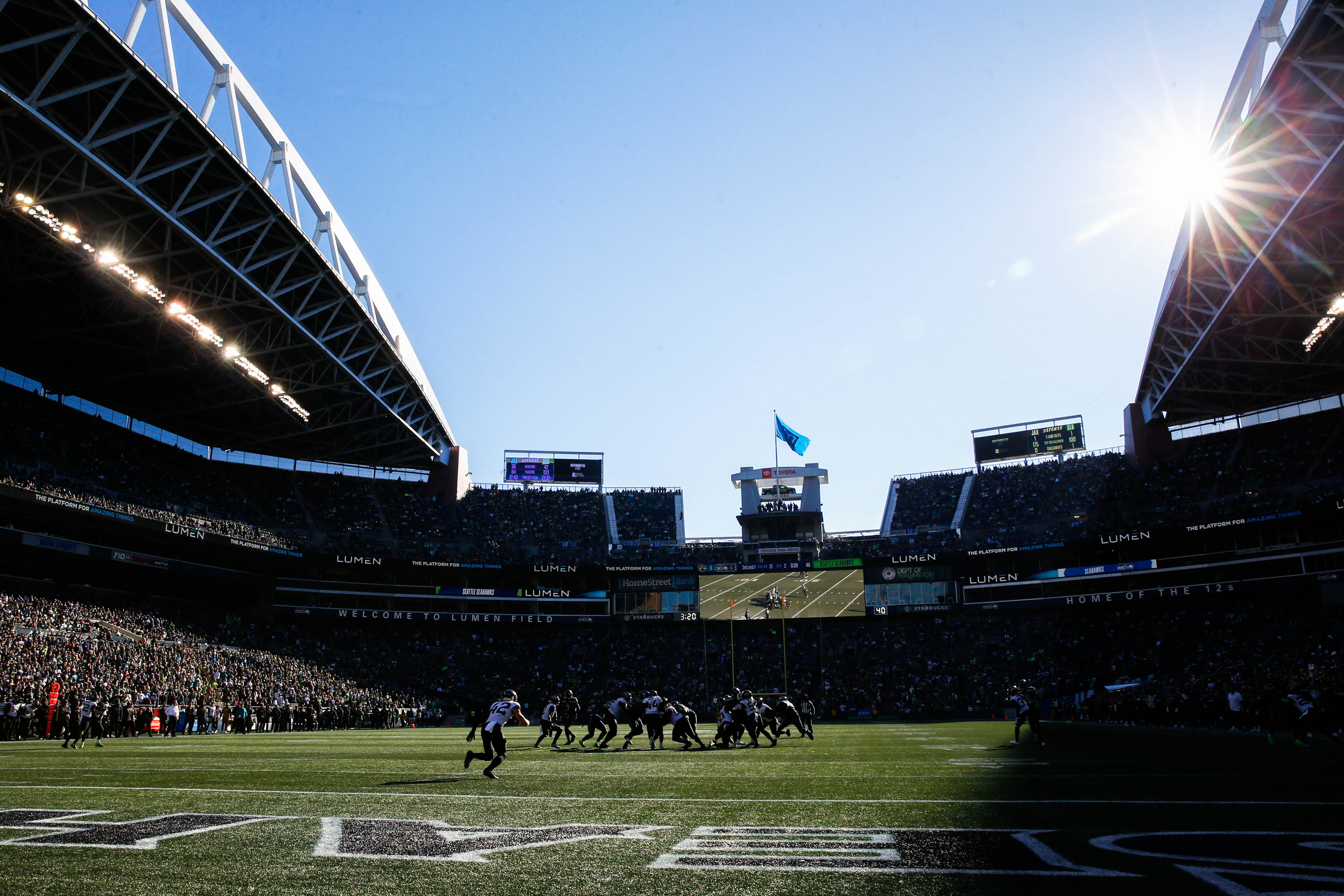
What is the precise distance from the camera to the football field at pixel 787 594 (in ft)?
196

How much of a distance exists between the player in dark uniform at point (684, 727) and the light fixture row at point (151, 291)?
2523 centimetres

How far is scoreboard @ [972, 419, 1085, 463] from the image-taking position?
6912cm

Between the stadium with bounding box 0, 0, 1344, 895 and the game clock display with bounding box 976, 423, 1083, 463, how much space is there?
0.86ft

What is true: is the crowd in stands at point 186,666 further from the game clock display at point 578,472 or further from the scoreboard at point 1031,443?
the scoreboard at point 1031,443

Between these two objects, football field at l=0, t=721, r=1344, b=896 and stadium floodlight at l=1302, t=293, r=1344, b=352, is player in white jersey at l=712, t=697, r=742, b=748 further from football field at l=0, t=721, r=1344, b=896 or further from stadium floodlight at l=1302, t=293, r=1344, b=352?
stadium floodlight at l=1302, t=293, r=1344, b=352

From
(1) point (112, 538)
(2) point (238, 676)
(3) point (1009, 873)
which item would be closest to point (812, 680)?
(2) point (238, 676)

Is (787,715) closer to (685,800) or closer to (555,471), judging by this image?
(685,800)

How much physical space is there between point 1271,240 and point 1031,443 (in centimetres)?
4109

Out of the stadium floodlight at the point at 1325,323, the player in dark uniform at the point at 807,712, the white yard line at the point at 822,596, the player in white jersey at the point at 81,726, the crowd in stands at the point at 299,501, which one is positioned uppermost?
the stadium floodlight at the point at 1325,323

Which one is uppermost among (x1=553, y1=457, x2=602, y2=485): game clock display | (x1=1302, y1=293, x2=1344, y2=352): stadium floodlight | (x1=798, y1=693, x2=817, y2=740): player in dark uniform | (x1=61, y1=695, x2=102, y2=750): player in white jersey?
(x1=553, y1=457, x2=602, y2=485): game clock display

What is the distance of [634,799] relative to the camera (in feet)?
35.0

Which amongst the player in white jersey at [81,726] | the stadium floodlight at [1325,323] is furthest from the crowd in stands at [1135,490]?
the player in white jersey at [81,726]

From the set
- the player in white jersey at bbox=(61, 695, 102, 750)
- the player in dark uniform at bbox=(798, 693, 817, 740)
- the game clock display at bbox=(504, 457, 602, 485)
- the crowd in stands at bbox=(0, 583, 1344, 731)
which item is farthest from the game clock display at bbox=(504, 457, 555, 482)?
the player in white jersey at bbox=(61, 695, 102, 750)

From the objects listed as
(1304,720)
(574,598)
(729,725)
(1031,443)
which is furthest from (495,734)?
(1031,443)
